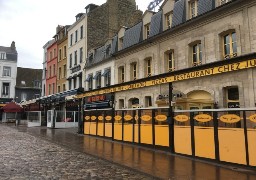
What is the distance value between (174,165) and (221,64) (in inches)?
162

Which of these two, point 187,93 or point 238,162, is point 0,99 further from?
point 238,162

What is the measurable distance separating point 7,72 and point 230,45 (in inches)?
2014

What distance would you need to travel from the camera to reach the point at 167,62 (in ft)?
63.5

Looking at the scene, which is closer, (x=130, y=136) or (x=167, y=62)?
(x=130, y=136)

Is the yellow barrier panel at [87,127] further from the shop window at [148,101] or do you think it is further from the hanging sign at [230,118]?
the hanging sign at [230,118]

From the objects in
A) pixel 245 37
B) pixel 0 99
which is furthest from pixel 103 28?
pixel 0 99

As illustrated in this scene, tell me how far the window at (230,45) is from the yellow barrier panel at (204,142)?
6272mm

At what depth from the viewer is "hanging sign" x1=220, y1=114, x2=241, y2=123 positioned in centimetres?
916

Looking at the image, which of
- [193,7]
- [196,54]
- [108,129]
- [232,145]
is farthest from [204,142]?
[193,7]

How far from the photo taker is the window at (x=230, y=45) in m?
14.9

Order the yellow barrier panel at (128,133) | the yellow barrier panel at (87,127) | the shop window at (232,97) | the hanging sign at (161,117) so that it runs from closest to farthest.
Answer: the hanging sign at (161,117) < the shop window at (232,97) < the yellow barrier panel at (128,133) < the yellow barrier panel at (87,127)

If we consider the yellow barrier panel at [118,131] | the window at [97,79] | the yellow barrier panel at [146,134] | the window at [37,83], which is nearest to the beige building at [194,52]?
the yellow barrier panel at [146,134]

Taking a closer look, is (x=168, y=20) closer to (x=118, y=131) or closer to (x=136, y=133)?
(x=118, y=131)

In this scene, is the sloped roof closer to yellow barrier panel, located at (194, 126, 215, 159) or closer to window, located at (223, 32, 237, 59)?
window, located at (223, 32, 237, 59)
